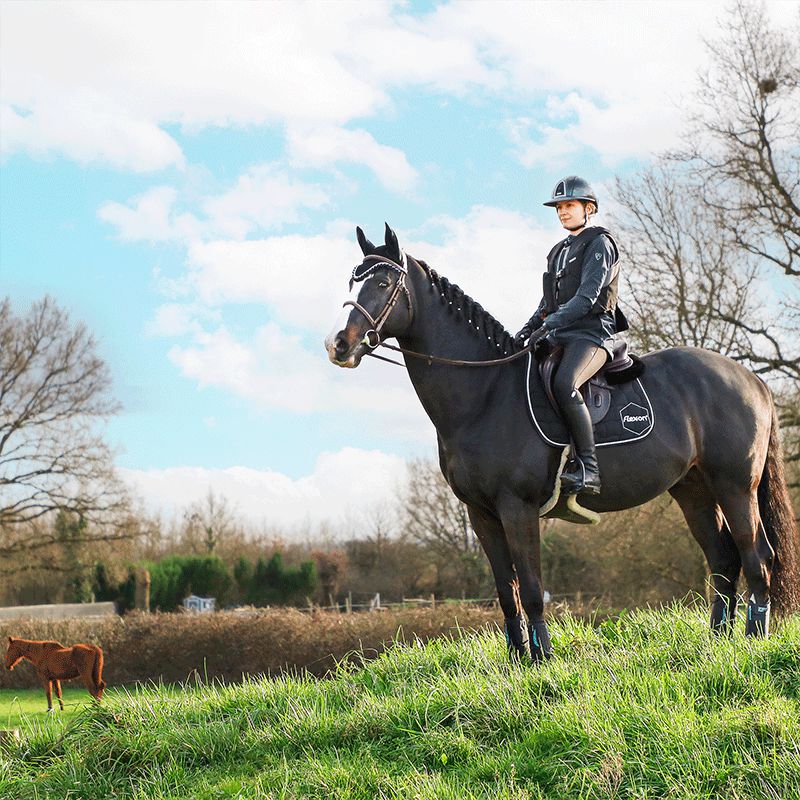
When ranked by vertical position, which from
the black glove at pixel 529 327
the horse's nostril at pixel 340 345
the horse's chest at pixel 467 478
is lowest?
the horse's chest at pixel 467 478

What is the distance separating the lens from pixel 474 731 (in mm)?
5207

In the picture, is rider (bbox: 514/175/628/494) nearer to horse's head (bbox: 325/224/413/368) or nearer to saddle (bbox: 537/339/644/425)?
saddle (bbox: 537/339/644/425)

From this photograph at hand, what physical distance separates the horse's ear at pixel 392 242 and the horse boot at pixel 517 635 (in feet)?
8.30

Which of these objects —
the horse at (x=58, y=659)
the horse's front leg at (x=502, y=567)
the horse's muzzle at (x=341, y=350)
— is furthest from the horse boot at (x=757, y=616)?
the horse at (x=58, y=659)

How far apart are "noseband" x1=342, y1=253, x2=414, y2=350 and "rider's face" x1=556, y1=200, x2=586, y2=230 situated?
116cm

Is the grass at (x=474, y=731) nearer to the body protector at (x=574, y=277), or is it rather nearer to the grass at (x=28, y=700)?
the body protector at (x=574, y=277)

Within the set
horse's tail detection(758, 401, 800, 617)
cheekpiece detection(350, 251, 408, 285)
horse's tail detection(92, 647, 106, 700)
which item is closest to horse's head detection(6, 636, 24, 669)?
horse's tail detection(92, 647, 106, 700)

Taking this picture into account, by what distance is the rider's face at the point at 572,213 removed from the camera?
6.23 metres

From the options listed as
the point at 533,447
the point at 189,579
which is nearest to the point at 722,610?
the point at 533,447

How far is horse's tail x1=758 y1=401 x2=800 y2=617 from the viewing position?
6742mm

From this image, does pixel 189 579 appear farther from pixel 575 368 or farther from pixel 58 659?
pixel 575 368

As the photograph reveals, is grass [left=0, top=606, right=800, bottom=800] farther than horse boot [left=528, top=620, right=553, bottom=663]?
No

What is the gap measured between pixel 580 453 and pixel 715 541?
176 cm

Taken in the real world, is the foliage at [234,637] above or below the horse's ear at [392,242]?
below
